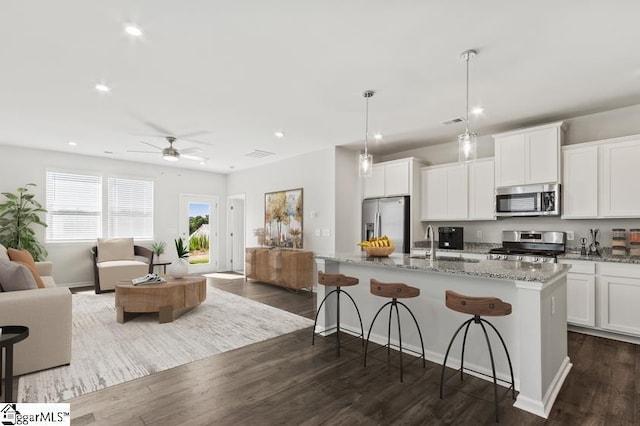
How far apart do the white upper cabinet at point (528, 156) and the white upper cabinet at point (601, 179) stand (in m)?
0.16

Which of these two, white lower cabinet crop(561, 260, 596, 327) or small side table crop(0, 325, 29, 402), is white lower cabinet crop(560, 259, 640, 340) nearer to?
white lower cabinet crop(561, 260, 596, 327)

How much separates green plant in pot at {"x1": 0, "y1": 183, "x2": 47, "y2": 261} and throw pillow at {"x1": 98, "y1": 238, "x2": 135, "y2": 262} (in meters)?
0.90

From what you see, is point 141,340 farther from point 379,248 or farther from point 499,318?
point 499,318

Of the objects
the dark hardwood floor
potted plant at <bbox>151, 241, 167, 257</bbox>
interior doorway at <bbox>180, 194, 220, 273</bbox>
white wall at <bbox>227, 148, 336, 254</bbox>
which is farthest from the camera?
interior doorway at <bbox>180, 194, 220, 273</bbox>

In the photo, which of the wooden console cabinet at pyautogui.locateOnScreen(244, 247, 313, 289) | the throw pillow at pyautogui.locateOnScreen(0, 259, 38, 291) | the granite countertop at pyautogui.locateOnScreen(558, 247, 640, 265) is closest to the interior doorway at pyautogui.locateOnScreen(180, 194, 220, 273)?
the wooden console cabinet at pyautogui.locateOnScreen(244, 247, 313, 289)

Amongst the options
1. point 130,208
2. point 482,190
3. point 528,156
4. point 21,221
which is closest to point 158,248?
point 130,208

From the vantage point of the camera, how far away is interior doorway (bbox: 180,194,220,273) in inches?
312

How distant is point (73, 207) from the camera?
6.40 meters

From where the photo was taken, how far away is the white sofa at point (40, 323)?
262 centimetres

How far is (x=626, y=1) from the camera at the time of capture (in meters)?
1.98

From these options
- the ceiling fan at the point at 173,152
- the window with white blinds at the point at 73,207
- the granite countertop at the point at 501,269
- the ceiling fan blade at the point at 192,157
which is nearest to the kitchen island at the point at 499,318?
the granite countertop at the point at 501,269

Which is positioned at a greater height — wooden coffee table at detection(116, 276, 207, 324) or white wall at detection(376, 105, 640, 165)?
white wall at detection(376, 105, 640, 165)

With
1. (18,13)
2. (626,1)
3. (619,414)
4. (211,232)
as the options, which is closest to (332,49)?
(626,1)

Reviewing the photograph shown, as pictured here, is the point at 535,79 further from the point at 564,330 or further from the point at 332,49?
the point at 564,330
